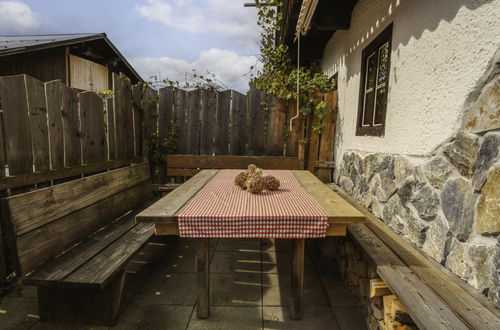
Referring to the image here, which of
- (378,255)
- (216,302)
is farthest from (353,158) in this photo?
(216,302)

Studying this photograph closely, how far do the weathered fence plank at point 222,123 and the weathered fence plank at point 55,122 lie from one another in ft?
7.02

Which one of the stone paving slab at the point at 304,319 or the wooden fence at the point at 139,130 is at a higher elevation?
the wooden fence at the point at 139,130

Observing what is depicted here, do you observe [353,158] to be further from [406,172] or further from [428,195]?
[428,195]

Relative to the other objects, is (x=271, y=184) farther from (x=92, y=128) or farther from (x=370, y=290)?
(x=92, y=128)

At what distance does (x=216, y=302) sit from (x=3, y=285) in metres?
1.72

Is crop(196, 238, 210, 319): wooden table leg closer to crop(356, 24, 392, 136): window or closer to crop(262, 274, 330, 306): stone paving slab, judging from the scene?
crop(262, 274, 330, 306): stone paving slab

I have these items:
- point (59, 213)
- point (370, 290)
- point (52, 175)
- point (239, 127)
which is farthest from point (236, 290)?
point (239, 127)

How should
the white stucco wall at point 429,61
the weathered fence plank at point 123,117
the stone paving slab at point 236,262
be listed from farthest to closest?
the weathered fence plank at point 123,117 → the stone paving slab at point 236,262 → the white stucco wall at point 429,61

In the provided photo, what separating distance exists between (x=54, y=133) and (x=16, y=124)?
321 millimetres

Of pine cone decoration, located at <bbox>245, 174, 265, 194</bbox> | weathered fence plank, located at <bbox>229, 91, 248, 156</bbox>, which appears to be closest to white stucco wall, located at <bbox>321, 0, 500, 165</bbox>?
pine cone decoration, located at <bbox>245, 174, 265, 194</bbox>

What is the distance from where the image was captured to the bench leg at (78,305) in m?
1.88

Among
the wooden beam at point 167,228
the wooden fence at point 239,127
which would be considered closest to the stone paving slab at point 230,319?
the wooden beam at point 167,228

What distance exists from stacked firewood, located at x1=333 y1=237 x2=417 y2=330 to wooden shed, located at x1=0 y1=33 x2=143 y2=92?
24.6 feet

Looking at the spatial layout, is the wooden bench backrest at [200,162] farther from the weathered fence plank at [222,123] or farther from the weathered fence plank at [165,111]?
the weathered fence plank at [165,111]
